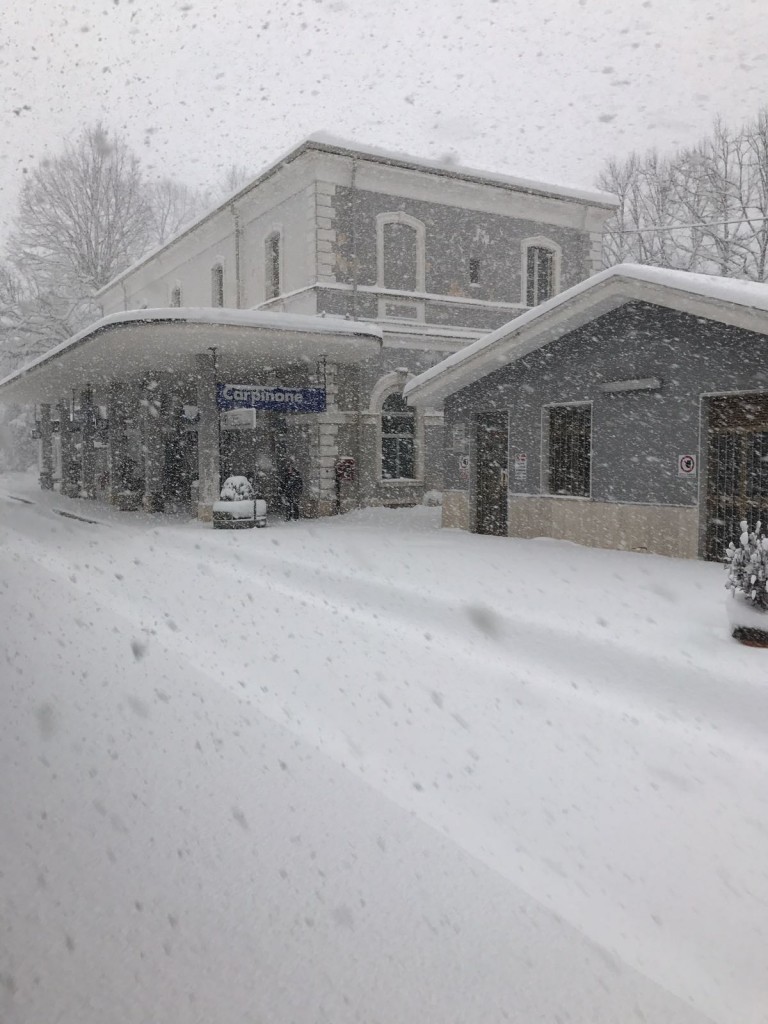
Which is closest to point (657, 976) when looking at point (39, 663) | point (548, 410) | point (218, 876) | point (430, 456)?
point (218, 876)

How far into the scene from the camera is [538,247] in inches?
907

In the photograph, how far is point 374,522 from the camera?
17.5 meters

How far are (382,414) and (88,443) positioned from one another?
1222cm

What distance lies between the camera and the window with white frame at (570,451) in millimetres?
13695

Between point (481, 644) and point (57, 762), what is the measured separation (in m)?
3.78

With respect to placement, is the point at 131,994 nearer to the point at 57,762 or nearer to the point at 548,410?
the point at 57,762

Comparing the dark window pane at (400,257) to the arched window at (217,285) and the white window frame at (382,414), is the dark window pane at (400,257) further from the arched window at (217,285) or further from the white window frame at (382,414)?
the arched window at (217,285)

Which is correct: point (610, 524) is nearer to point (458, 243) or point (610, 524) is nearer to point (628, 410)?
point (628, 410)

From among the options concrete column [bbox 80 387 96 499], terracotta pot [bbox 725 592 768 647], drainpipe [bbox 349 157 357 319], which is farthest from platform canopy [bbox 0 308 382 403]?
terracotta pot [bbox 725 592 768 647]

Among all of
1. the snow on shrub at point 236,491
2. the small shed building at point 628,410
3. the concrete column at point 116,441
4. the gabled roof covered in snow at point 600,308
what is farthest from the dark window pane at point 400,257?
the concrete column at point 116,441

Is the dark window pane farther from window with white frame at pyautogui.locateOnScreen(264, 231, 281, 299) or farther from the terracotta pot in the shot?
the terracotta pot

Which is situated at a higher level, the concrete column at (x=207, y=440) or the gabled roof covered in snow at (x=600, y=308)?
the gabled roof covered in snow at (x=600, y=308)

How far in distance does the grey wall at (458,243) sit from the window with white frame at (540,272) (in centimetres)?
26

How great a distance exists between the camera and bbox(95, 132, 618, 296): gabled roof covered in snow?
18.5 m
